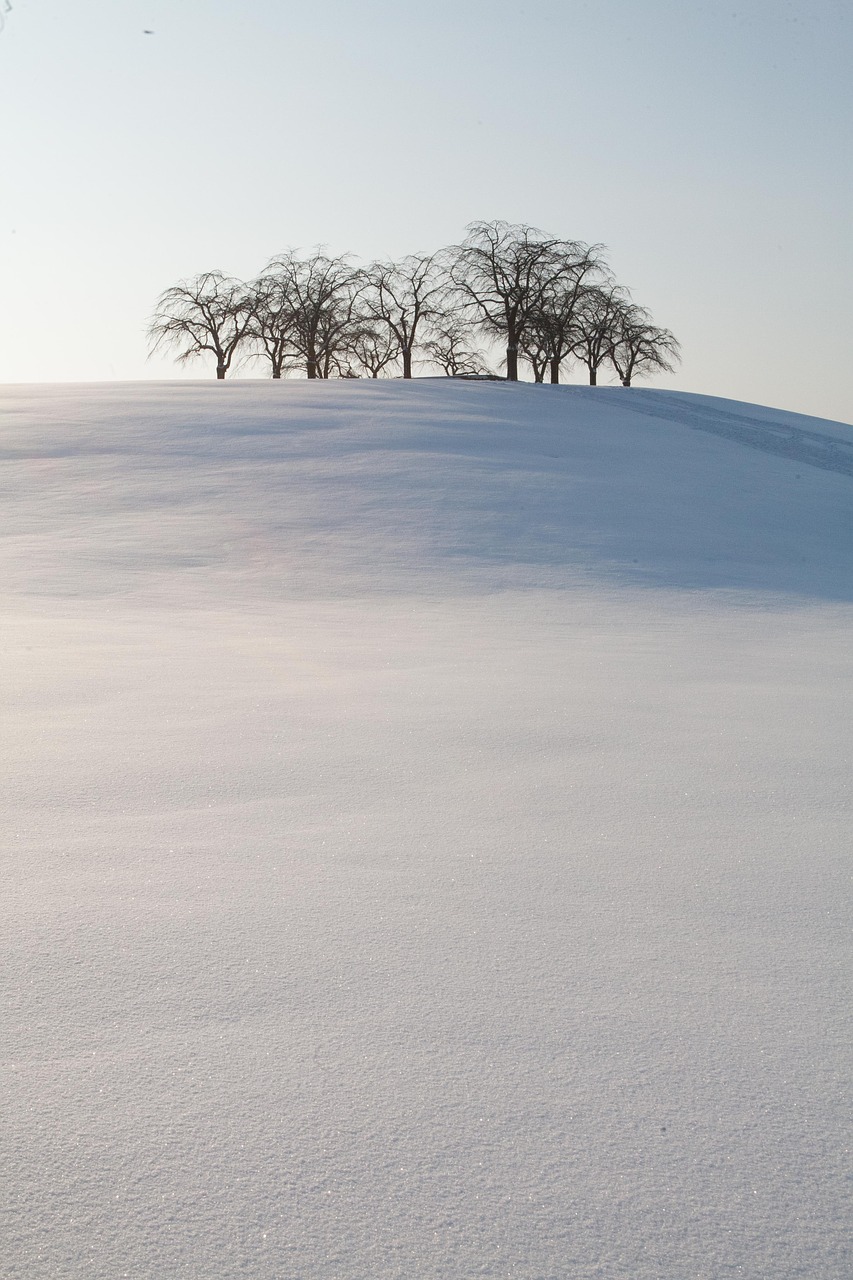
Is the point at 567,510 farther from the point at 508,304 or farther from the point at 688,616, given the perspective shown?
the point at 508,304

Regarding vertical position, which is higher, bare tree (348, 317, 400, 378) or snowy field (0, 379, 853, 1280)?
bare tree (348, 317, 400, 378)

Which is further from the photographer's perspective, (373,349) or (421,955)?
(373,349)

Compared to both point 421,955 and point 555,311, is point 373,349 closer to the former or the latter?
point 555,311

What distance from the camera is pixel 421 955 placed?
2840mm

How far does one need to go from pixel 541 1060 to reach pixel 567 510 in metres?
13.6

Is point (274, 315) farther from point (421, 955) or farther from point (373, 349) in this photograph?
point (421, 955)

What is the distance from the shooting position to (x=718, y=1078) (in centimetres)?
230

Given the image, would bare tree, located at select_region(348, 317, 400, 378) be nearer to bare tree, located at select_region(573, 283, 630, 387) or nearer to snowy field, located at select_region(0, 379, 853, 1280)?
bare tree, located at select_region(573, 283, 630, 387)

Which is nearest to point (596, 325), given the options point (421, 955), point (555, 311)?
point (555, 311)

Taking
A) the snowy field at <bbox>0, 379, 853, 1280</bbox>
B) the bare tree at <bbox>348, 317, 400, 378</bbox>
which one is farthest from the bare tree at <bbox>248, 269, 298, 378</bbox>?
the snowy field at <bbox>0, 379, 853, 1280</bbox>

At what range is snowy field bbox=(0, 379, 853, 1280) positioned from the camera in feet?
6.20

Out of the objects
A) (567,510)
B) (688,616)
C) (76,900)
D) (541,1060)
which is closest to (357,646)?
(688,616)

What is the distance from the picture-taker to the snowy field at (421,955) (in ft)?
6.20

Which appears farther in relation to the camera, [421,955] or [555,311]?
[555,311]
